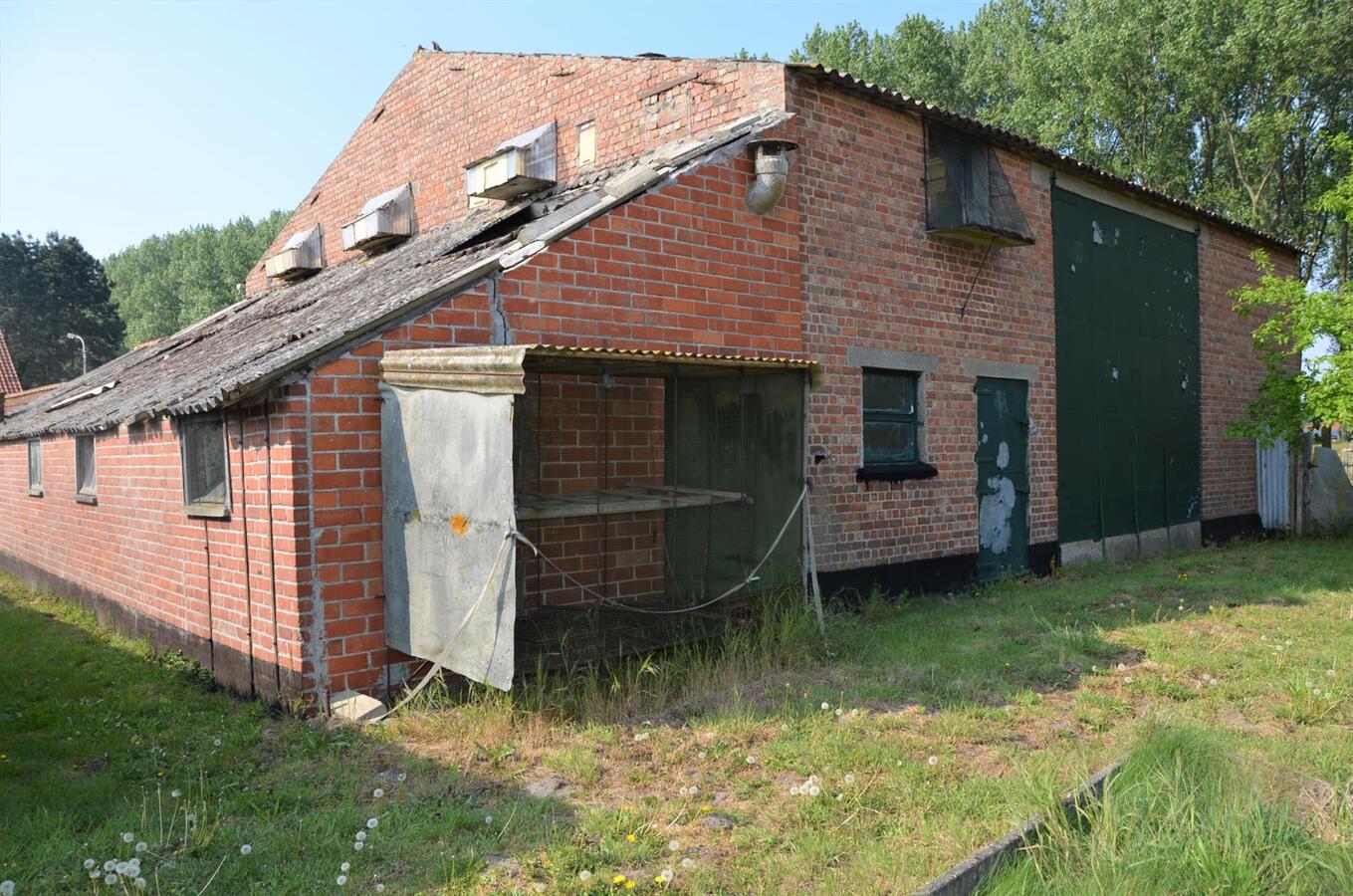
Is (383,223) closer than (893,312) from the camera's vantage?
No

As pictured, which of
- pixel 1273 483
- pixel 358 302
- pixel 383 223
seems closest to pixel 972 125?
pixel 358 302

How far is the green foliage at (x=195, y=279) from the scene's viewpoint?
59.4 metres

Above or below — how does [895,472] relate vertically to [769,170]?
below

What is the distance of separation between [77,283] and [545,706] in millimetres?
51834

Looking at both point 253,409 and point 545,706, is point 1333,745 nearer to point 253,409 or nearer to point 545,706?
point 545,706

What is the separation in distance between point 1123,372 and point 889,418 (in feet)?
17.8

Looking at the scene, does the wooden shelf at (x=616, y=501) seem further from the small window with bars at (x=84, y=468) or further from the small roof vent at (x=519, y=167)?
the small window with bars at (x=84, y=468)

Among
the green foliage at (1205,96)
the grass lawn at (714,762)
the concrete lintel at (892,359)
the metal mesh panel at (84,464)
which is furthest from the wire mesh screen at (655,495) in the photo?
the green foliage at (1205,96)

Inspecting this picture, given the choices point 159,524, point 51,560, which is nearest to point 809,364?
point 159,524

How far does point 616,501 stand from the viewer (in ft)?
22.0

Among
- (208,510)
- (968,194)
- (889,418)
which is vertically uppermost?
(968,194)

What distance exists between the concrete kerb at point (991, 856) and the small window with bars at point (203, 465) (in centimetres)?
556

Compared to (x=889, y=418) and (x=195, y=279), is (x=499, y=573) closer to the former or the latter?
(x=889, y=418)

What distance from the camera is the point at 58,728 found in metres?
6.06
